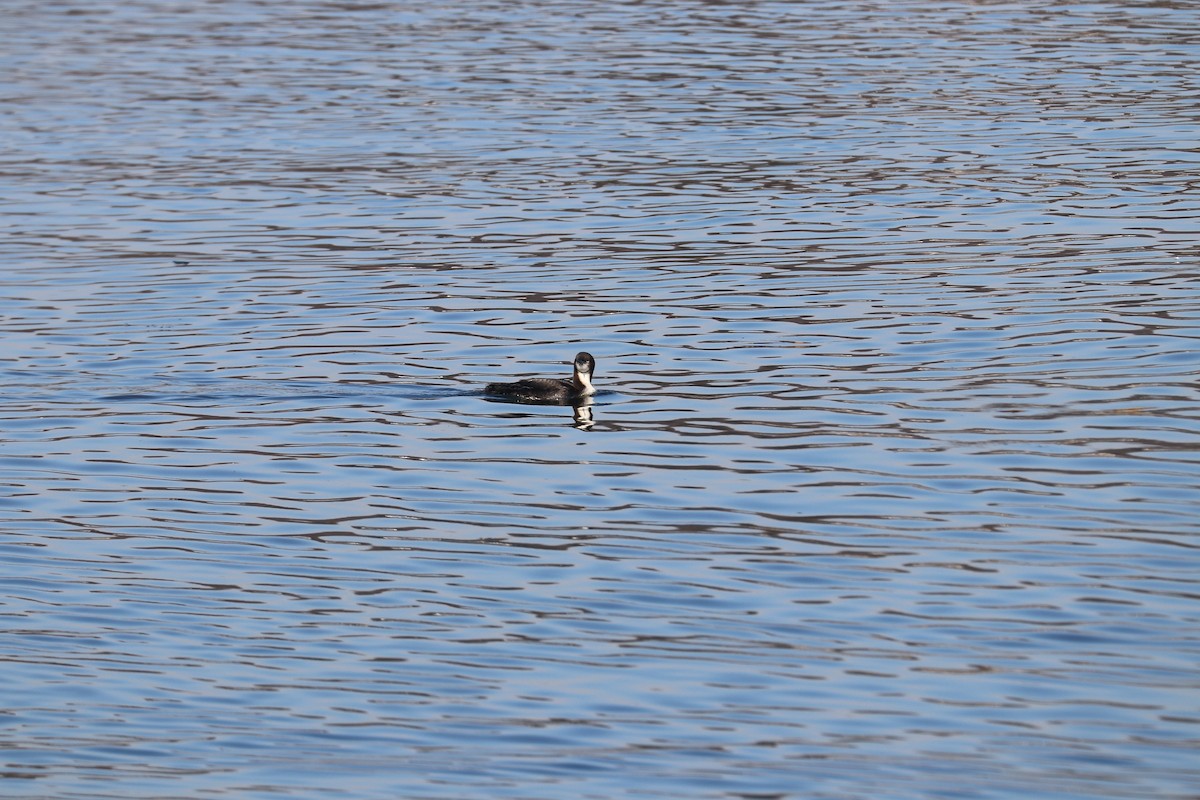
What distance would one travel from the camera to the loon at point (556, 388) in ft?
58.8

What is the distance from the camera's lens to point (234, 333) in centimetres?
2100

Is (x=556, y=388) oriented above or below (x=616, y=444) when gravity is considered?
above

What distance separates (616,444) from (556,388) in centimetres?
134

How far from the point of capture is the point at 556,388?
58.7 feet

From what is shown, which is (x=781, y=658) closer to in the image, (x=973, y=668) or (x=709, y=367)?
(x=973, y=668)

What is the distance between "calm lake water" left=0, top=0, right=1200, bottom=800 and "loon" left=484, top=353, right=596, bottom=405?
7.4 inches

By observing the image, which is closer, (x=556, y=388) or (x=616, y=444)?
(x=616, y=444)

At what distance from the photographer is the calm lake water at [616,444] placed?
34.8 ft

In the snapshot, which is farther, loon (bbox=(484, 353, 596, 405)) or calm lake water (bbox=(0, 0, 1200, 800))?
loon (bbox=(484, 353, 596, 405))

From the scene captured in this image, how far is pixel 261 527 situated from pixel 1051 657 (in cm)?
607

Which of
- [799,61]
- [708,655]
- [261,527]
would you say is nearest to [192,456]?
[261,527]

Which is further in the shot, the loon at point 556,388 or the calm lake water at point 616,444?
the loon at point 556,388

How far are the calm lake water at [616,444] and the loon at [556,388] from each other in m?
0.19

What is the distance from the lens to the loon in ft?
58.8
